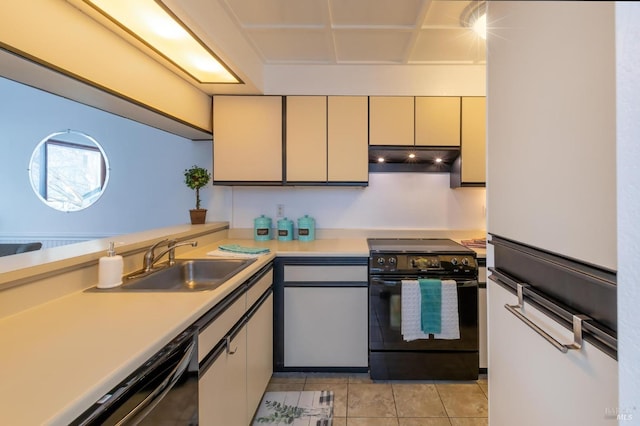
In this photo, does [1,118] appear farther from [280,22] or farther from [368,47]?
[368,47]

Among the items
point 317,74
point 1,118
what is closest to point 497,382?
point 317,74

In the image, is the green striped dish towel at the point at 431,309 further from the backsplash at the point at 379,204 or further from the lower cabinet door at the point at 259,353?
the lower cabinet door at the point at 259,353

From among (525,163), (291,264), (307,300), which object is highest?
(525,163)

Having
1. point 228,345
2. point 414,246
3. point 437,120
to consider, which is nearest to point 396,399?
point 414,246

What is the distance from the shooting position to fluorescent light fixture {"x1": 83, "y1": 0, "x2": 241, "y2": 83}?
1.35m

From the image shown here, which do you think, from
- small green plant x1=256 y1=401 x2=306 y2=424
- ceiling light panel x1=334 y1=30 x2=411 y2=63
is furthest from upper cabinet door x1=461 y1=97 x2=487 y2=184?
small green plant x1=256 y1=401 x2=306 y2=424

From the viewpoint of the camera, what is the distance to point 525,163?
2.86 feet

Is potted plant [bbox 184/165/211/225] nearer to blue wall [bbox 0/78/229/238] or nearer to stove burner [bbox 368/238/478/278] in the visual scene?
blue wall [bbox 0/78/229/238]

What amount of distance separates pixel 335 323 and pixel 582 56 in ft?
6.67

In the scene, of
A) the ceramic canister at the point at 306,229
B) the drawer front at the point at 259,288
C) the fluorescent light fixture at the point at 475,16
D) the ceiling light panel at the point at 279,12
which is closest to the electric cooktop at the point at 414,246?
the ceramic canister at the point at 306,229

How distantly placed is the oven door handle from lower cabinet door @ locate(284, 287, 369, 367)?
1267 millimetres

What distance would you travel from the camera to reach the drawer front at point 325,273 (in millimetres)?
2275

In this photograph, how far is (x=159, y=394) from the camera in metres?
0.88

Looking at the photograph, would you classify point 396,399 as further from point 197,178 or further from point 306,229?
point 197,178
